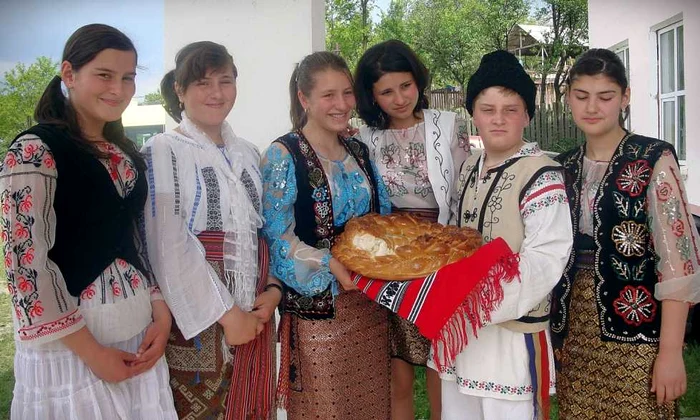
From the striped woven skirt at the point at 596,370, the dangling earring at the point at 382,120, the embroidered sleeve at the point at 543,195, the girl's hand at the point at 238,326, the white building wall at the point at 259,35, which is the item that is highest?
the white building wall at the point at 259,35

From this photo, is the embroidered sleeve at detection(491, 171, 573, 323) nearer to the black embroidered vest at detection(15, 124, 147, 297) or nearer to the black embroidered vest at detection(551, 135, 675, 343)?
the black embroidered vest at detection(551, 135, 675, 343)

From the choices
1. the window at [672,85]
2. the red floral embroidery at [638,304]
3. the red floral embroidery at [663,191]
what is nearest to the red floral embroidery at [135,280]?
the red floral embroidery at [638,304]

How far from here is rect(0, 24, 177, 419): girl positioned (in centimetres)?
164

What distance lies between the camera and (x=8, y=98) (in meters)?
8.98

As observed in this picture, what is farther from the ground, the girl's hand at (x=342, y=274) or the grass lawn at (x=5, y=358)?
the girl's hand at (x=342, y=274)

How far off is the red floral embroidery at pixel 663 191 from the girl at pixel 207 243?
4.81ft

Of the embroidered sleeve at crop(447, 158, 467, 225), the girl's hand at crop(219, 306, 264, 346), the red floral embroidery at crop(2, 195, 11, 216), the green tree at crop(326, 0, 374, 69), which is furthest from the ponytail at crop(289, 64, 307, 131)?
the green tree at crop(326, 0, 374, 69)

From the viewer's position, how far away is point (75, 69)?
1.86 metres

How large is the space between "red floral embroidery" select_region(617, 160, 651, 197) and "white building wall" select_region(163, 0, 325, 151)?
189cm

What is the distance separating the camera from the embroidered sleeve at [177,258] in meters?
2.01

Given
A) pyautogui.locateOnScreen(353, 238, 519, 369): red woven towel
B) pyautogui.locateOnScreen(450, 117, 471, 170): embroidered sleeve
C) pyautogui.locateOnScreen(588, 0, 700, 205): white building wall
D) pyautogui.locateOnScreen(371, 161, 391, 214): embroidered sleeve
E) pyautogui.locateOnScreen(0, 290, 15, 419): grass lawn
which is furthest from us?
pyautogui.locateOnScreen(588, 0, 700, 205): white building wall

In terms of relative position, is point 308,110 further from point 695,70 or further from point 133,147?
point 695,70

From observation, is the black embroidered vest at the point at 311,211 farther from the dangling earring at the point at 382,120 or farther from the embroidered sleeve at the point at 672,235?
the embroidered sleeve at the point at 672,235

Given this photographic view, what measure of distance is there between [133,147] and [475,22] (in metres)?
21.4
